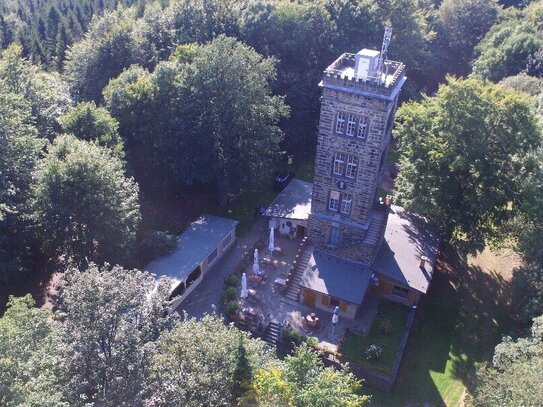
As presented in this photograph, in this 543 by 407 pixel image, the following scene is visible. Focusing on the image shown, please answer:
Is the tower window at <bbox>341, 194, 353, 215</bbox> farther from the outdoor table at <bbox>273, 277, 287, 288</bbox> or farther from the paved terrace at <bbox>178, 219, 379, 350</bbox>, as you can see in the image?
the outdoor table at <bbox>273, 277, 287, 288</bbox>

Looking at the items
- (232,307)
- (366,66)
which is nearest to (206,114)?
(366,66)

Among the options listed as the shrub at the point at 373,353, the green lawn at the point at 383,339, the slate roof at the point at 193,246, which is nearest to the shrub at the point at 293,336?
the green lawn at the point at 383,339

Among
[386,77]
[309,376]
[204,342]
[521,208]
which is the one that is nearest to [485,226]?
[521,208]

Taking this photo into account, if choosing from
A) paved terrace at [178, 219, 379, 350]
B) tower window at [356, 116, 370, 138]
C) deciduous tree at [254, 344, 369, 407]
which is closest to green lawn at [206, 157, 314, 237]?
paved terrace at [178, 219, 379, 350]

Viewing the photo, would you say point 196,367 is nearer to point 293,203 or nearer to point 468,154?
point 293,203

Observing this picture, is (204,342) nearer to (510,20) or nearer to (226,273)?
(226,273)

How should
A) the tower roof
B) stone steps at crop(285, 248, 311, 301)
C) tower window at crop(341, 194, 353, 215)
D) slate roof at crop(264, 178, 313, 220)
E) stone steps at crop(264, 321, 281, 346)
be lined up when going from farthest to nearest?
slate roof at crop(264, 178, 313, 220), stone steps at crop(285, 248, 311, 301), tower window at crop(341, 194, 353, 215), stone steps at crop(264, 321, 281, 346), the tower roof
